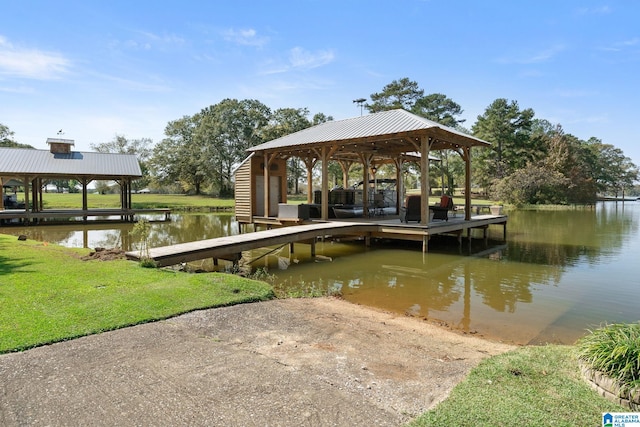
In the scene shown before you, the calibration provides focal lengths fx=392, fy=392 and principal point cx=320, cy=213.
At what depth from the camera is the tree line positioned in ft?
135

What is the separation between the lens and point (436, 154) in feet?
158

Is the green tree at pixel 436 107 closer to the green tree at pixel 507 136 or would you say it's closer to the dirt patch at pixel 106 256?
the green tree at pixel 507 136

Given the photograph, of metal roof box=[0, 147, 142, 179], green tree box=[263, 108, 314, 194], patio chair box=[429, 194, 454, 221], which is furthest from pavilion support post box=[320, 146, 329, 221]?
green tree box=[263, 108, 314, 194]

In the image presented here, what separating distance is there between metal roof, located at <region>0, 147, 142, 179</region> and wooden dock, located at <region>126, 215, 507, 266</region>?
18.1 m

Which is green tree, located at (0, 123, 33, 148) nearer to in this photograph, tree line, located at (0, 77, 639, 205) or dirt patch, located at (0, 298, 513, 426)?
tree line, located at (0, 77, 639, 205)

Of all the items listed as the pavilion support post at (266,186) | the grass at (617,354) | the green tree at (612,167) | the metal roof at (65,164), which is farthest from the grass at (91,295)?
the green tree at (612,167)

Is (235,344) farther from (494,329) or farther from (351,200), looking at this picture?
(351,200)

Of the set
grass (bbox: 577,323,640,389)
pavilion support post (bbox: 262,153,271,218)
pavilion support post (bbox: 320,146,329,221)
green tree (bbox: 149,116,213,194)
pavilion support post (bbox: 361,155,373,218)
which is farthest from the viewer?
green tree (bbox: 149,116,213,194)

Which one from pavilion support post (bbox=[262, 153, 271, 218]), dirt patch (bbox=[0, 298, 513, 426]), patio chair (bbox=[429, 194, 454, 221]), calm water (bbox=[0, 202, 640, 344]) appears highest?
pavilion support post (bbox=[262, 153, 271, 218])

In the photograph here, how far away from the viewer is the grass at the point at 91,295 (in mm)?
4625

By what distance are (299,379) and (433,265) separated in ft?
28.2

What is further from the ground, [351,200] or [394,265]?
[351,200]

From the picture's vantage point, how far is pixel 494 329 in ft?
20.1

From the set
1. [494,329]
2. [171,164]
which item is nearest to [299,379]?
[494,329]
